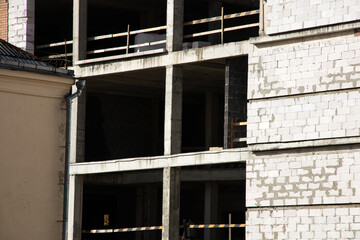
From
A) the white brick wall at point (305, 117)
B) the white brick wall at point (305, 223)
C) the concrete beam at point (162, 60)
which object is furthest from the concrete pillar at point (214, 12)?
the white brick wall at point (305, 223)

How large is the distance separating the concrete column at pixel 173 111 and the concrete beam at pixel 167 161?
0.37 meters

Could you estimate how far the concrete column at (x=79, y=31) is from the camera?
31609 millimetres

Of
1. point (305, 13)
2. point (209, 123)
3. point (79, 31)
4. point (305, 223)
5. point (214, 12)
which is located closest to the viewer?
point (305, 223)

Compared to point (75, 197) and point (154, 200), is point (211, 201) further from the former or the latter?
point (75, 197)

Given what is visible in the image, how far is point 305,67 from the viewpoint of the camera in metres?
24.0

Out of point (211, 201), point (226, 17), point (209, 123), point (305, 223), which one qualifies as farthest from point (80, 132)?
point (305, 223)

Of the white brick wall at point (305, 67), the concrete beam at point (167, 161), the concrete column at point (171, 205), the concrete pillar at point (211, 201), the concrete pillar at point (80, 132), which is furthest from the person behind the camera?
the concrete pillar at point (211, 201)

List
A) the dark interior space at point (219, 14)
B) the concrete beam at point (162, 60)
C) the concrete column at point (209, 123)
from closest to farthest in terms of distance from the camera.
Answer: the concrete beam at point (162, 60), the dark interior space at point (219, 14), the concrete column at point (209, 123)

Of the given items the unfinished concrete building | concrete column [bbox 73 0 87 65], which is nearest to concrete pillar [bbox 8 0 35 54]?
the unfinished concrete building

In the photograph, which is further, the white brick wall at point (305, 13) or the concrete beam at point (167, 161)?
the concrete beam at point (167, 161)

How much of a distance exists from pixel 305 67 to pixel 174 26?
248 inches

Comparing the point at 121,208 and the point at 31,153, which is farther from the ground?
the point at 31,153

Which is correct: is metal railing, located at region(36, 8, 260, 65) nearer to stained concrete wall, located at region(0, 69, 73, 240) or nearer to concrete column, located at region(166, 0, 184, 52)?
concrete column, located at region(166, 0, 184, 52)

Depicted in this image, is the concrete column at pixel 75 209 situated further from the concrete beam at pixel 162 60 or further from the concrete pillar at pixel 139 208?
the concrete pillar at pixel 139 208
